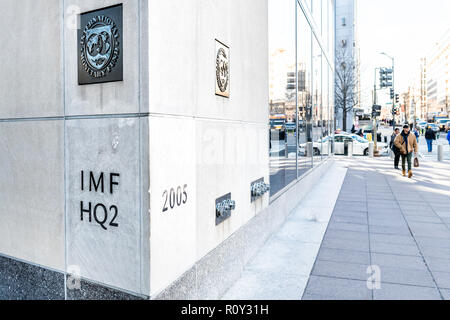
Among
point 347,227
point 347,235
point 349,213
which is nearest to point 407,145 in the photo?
point 349,213

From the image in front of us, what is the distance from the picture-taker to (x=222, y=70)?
3.97 metres

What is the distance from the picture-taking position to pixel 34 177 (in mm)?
3215

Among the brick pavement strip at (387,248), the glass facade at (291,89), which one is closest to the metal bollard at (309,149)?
the glass facade at (291,89)

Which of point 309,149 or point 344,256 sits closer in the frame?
point 344,256

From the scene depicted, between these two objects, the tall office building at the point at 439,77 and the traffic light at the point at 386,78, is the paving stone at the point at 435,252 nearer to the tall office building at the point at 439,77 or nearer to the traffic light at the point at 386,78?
the traffic light at the point at 386,78

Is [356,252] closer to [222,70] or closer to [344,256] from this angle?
[344,256]

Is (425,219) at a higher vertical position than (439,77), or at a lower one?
lower

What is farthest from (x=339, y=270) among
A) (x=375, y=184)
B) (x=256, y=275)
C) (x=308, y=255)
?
(x=375, y=184)

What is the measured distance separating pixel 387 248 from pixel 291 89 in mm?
4189

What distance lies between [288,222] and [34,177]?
4808mm

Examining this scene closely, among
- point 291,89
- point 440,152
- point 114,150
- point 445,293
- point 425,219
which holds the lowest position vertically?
point 445,293

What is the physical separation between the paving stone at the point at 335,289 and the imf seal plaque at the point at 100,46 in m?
2.77

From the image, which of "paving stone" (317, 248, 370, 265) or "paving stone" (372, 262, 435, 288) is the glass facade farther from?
"paving stone" (372, 262, 435, 288)

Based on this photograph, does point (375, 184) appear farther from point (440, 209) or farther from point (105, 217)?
point (105, 217)
